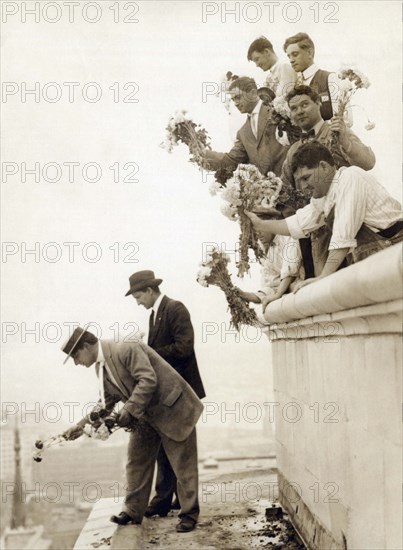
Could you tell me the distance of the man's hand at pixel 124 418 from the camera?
3.79 meters

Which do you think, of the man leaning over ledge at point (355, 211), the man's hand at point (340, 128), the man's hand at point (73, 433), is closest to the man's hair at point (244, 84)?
the man's hand at point (340, 128)

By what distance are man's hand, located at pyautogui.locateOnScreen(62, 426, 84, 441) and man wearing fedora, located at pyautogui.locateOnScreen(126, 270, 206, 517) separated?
64cm

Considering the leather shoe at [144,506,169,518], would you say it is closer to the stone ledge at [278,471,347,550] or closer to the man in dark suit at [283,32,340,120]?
the stone ledge at [278,471,347,550]

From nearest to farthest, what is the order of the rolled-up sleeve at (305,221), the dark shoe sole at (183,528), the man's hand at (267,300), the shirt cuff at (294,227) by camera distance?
the rolled-up sleeve at (305,221) < the shirt cuff at (294,227) < the dark shoe sole at (183,528) < the man's hand at (267,300)

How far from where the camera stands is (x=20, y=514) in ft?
16.0

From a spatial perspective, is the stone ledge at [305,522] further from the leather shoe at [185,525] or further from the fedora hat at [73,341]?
the fedora hat at [73,341]

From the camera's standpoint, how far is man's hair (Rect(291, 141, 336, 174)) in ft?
10.5

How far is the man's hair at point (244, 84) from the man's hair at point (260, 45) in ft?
0.46

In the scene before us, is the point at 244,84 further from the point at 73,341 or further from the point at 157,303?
the point at 73,341

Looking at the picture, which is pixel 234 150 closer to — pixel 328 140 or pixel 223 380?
pixel 328 140

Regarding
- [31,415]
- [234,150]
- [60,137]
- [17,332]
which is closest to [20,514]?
[31,415]

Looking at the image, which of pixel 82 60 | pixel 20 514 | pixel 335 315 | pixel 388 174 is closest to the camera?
pixel 335 315

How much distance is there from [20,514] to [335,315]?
3.28 metres

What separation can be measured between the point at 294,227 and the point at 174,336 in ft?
3.60
